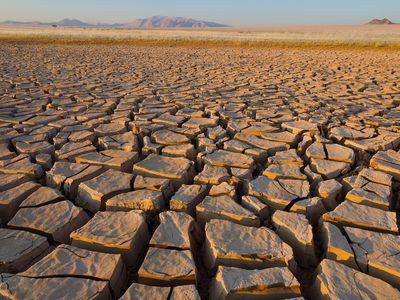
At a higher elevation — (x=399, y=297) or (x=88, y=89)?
(x=399, y=297)

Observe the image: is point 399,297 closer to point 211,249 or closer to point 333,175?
point 211,249

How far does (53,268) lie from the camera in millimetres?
1049

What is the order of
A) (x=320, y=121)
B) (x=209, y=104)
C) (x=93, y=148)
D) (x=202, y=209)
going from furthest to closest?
1. (x=209, y=104)
2. (x=320, y=121)
3. (x=93, y=148)
4. (x=202, y=209)

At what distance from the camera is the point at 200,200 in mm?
1479

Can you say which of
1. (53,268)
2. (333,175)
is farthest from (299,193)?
(53,268)

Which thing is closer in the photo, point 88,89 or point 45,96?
point 45,96

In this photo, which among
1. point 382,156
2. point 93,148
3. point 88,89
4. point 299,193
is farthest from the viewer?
point 88,89

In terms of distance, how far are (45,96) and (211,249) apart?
126 inches

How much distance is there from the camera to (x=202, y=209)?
137 cm

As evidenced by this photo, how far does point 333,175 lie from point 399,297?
829 mm

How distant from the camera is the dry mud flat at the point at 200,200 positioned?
1.02 m

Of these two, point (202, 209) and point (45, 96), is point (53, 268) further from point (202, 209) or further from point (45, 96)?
point (45, 96)

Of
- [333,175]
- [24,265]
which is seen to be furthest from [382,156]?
[24,265]

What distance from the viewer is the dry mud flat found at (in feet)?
3.34
